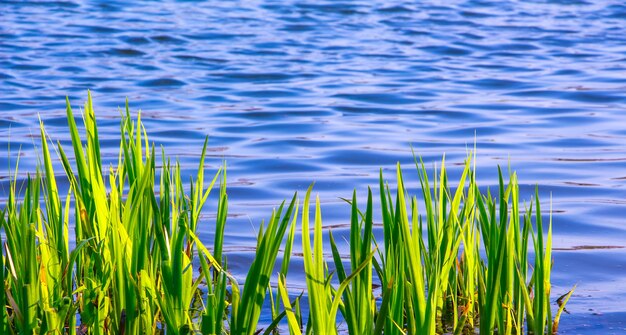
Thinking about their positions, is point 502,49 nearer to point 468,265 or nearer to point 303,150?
point 303,150

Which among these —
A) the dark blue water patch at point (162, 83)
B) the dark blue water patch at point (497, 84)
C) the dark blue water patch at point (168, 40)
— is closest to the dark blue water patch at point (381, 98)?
the dark blue water patch at point (497, 84)

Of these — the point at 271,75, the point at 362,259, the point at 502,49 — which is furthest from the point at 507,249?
the point at 502,49

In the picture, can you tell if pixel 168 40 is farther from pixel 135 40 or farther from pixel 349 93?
pixel 349 93

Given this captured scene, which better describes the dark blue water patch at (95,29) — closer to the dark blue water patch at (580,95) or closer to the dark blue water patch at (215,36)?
the dark blue water patch at (215,36)

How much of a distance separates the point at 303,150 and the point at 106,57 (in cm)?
418

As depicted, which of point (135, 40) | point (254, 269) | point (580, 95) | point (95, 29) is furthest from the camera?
point (95, 29)

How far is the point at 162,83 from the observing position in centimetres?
743

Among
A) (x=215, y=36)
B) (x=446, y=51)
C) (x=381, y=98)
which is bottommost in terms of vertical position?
(x=381, y=98)

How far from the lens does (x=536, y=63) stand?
8.50 meters

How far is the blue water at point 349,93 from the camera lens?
12.9ft

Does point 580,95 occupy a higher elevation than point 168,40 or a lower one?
lower

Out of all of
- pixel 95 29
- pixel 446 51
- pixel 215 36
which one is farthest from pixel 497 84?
pixel 95 29

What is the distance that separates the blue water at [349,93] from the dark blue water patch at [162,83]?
0.13 metres

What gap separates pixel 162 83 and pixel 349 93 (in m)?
1.59
